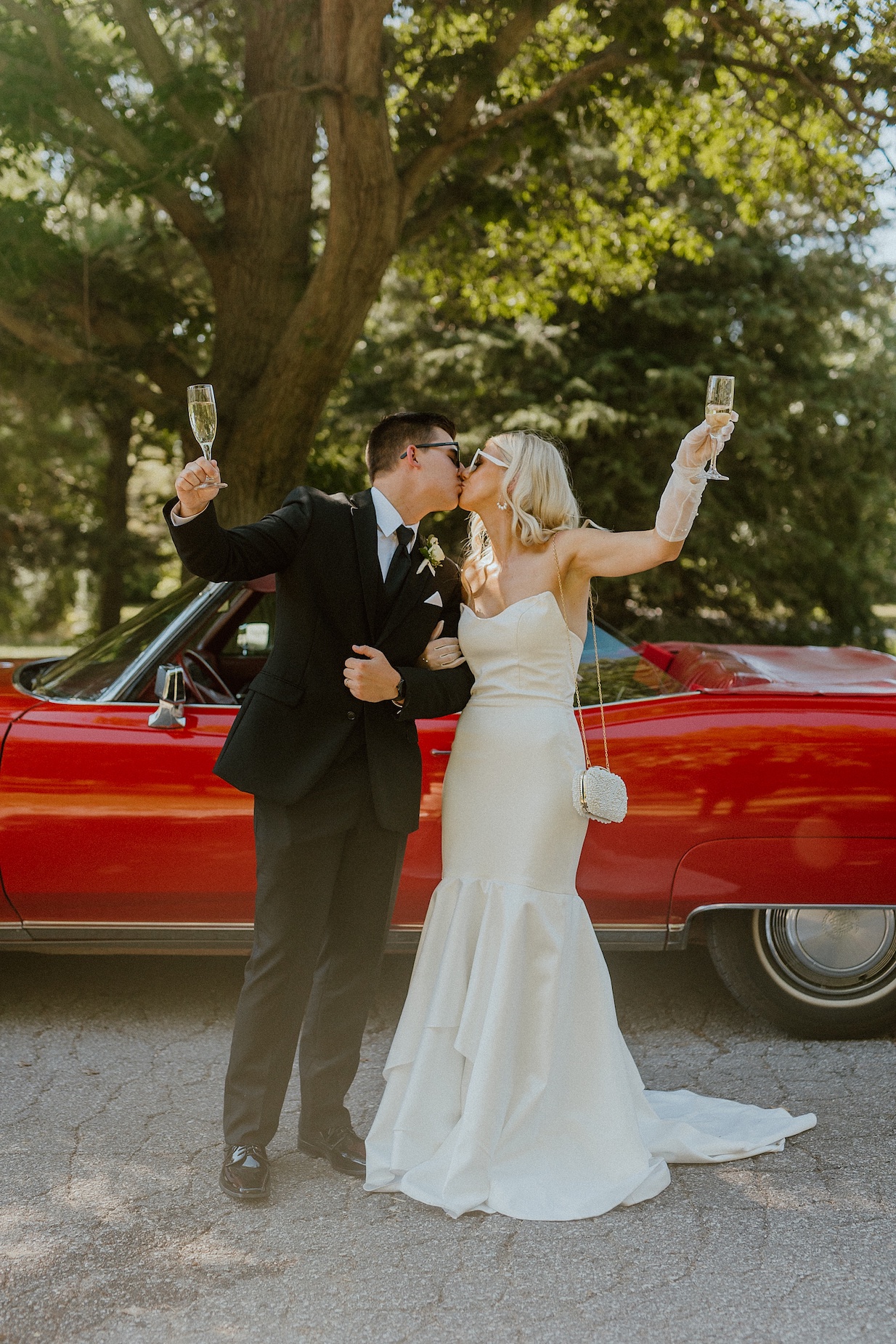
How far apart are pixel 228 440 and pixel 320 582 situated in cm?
521

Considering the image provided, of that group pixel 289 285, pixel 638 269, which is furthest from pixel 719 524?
pixel 289 285

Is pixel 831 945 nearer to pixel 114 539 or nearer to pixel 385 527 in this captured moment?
pixel 385 527

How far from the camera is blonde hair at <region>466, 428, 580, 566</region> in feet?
10.0

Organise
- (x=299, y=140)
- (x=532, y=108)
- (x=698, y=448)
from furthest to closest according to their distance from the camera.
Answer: (x=532, y=108)
(x=299, y=140)
(x=698, y=448)

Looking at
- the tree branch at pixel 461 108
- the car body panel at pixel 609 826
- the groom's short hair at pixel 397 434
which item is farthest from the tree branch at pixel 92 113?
the groom's short hair at pixel 397 434

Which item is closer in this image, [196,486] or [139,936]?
[196,486]

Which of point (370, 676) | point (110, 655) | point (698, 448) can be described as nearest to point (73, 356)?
point (110, 655)

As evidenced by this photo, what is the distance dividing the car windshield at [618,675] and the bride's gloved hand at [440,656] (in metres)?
0.84

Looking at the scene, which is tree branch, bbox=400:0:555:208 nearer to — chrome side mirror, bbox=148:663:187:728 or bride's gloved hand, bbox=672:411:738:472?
chrome side mirror, bbox=148:663:187:728

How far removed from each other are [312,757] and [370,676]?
0.27 metres

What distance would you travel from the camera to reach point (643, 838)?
373cm

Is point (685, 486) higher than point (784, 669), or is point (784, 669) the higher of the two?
point (685, 486)

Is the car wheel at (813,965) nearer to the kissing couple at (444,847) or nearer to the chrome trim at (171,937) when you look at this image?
the chrome trim at (171,937)

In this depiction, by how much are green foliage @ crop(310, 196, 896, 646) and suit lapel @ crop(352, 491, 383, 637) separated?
9.71m
